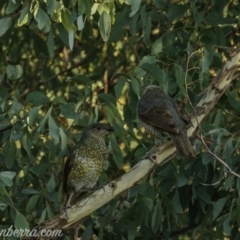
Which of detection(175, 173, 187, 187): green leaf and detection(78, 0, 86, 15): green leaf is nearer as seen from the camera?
detection(78, 0, 86, 15): green leaf

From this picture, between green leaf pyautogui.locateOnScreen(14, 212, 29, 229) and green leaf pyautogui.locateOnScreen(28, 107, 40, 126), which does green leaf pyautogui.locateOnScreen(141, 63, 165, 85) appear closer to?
green leaf pyautogui.locateOnScreen(28, 107, 40, 126)

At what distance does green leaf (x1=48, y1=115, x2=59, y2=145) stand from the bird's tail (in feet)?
2.84

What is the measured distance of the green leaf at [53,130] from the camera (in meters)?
6.71

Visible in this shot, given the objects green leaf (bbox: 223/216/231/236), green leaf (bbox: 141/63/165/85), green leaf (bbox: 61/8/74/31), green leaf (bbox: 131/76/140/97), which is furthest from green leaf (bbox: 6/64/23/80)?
green leaf (bbox: 223/216/231/236)

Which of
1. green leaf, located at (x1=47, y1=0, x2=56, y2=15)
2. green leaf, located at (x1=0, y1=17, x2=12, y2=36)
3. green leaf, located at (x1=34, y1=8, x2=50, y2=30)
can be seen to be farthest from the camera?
green leaf, located at (x1=0, y1=17, x2=12, y2=36)

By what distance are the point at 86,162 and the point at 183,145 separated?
112 cm

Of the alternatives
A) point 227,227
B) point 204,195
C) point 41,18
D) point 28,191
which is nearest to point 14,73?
point 28,191

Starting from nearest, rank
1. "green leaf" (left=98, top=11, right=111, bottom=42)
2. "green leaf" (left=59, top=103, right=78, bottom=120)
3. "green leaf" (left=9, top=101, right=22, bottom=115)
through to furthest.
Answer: "green leaf" (left=98, top=11, right=111, bottom=42) → "green leaf" (left=59, top=103, right=78, bottom=120) → "green leaf" (left=9, top=101, right=22, bottom=115)

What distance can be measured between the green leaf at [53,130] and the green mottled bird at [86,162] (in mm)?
930

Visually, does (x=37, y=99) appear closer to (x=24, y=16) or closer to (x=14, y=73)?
(x=14, y=73)

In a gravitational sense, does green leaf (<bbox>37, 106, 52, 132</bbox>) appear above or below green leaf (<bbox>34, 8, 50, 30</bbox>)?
below

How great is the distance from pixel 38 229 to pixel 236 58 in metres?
1.88

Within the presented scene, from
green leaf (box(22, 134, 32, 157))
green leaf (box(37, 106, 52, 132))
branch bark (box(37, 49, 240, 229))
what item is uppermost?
green leaf (box(37, 106, 52, 132))

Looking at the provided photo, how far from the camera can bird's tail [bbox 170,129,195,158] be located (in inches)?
273
